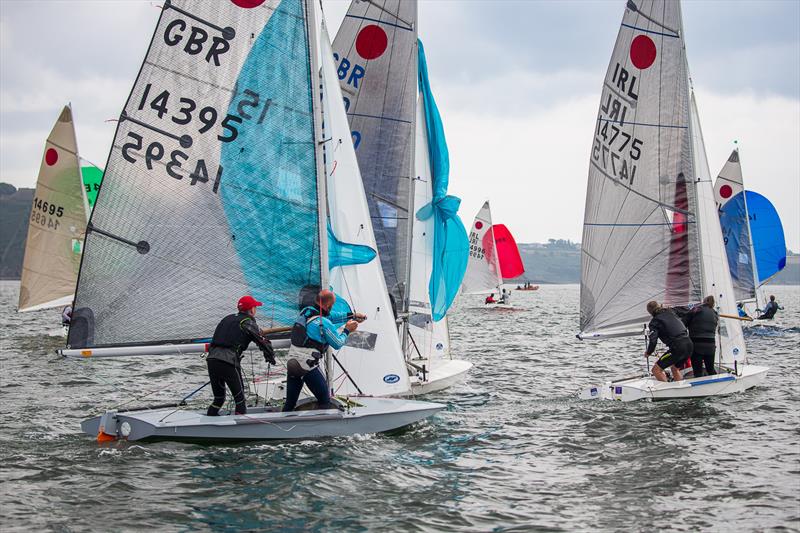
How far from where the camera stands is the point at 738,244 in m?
35.5

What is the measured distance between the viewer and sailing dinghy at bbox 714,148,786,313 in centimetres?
3519

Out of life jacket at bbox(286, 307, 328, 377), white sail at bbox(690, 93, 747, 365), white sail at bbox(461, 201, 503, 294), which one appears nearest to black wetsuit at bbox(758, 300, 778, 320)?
white sail at bbox(690, 93, 747, 365)

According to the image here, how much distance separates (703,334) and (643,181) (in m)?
3.61

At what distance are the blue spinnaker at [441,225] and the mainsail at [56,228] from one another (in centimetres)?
1824

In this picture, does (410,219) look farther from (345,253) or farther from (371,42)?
(345,253)

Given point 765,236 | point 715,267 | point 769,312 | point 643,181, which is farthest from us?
point 769,312

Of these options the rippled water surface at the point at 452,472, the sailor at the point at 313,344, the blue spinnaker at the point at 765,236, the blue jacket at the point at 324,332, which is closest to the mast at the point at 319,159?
the sailor at the point at 313,344

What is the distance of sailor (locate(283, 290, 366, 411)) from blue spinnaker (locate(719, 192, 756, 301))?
89.7ft

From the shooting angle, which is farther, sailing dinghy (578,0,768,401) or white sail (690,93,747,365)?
sailing dinghy (578,0,768,401)

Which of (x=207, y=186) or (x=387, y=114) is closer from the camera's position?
(x=207, y=186)

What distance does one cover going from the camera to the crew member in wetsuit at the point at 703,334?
51.7 feet

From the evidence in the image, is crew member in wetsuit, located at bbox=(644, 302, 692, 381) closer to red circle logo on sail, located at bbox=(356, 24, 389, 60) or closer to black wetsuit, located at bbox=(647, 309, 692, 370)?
black wetsuit, located at bbox=(647, 309, 692, 370)

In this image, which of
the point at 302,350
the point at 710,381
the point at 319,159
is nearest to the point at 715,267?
the point at 710,381

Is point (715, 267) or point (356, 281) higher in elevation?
point (715, 267)
